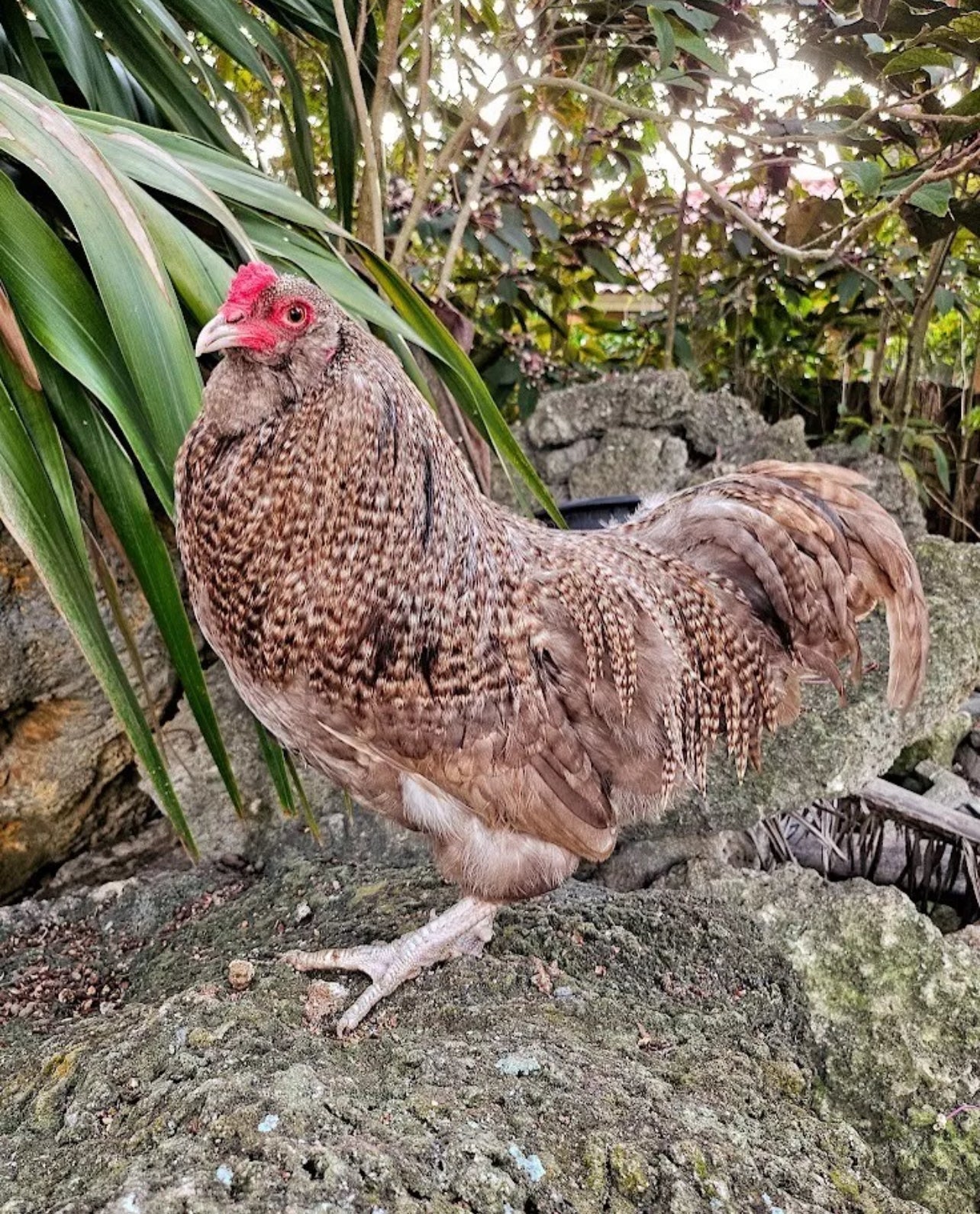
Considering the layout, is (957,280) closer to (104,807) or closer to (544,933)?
(544,933)

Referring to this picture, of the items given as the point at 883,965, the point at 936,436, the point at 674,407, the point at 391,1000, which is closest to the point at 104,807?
the point at 391,1000

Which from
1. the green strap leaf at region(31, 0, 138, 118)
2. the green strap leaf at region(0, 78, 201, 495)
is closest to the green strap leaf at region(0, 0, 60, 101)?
the green strap leaf at region(31, 0, 138, 118)

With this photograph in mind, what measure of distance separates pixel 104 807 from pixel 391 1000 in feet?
3.93

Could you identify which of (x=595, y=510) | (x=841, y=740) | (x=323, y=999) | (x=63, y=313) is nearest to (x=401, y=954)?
(x=323, y=999)

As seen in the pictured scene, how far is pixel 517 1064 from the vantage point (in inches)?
53.5

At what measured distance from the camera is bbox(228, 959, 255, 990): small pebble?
1576 mm

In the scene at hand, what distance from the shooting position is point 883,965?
1748 mm

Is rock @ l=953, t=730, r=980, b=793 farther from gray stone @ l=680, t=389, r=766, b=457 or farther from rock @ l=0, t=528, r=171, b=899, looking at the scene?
rock @ l=0, t=528, r=171, b=899

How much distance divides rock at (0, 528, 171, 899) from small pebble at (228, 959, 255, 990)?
920 millimetres

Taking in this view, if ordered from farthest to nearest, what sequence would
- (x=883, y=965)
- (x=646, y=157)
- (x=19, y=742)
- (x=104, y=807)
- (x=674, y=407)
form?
(x=646, y=157), (x=674, y=407), (x=104, y=807), (x=19, y=742), (x=883, y=965)

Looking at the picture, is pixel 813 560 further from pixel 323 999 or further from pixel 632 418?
pixel 632 418

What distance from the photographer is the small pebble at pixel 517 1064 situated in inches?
52.9

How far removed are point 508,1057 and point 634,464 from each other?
2.41 meters

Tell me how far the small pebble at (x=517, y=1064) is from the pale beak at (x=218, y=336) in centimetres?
112
